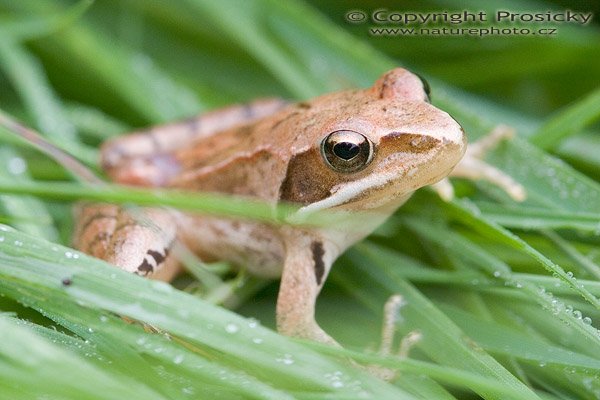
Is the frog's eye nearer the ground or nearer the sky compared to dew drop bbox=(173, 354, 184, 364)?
nearer the sky

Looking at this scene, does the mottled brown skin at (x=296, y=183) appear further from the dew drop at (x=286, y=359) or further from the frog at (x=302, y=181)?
the dew drop at (x=286, y=359)

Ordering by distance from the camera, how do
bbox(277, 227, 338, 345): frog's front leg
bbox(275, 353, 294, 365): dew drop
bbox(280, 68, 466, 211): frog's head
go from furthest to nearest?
1. bbox(277, 227, 338, 345): frog's front leg
2. bbox(280, 68, 466, 211): frog's head
3. bbox(275, 353, 294, 365): dew drop

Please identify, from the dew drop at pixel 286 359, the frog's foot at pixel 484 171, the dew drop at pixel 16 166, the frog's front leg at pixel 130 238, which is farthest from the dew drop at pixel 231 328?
the dew drop at pixel 16 166

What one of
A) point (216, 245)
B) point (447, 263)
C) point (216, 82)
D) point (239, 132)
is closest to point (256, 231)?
point (216, 245)

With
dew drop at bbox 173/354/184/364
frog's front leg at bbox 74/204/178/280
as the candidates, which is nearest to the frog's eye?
frog's front leg at bbox 74/204/178/280

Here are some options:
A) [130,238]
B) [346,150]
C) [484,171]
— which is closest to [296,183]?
[346,150]

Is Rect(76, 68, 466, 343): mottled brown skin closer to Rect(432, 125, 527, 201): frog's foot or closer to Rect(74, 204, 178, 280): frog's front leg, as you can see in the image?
Rect(74, 204, 178, 280): frog's front leg

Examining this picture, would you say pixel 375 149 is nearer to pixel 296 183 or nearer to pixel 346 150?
pixel 346 150

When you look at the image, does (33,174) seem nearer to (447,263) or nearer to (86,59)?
(86,59)
